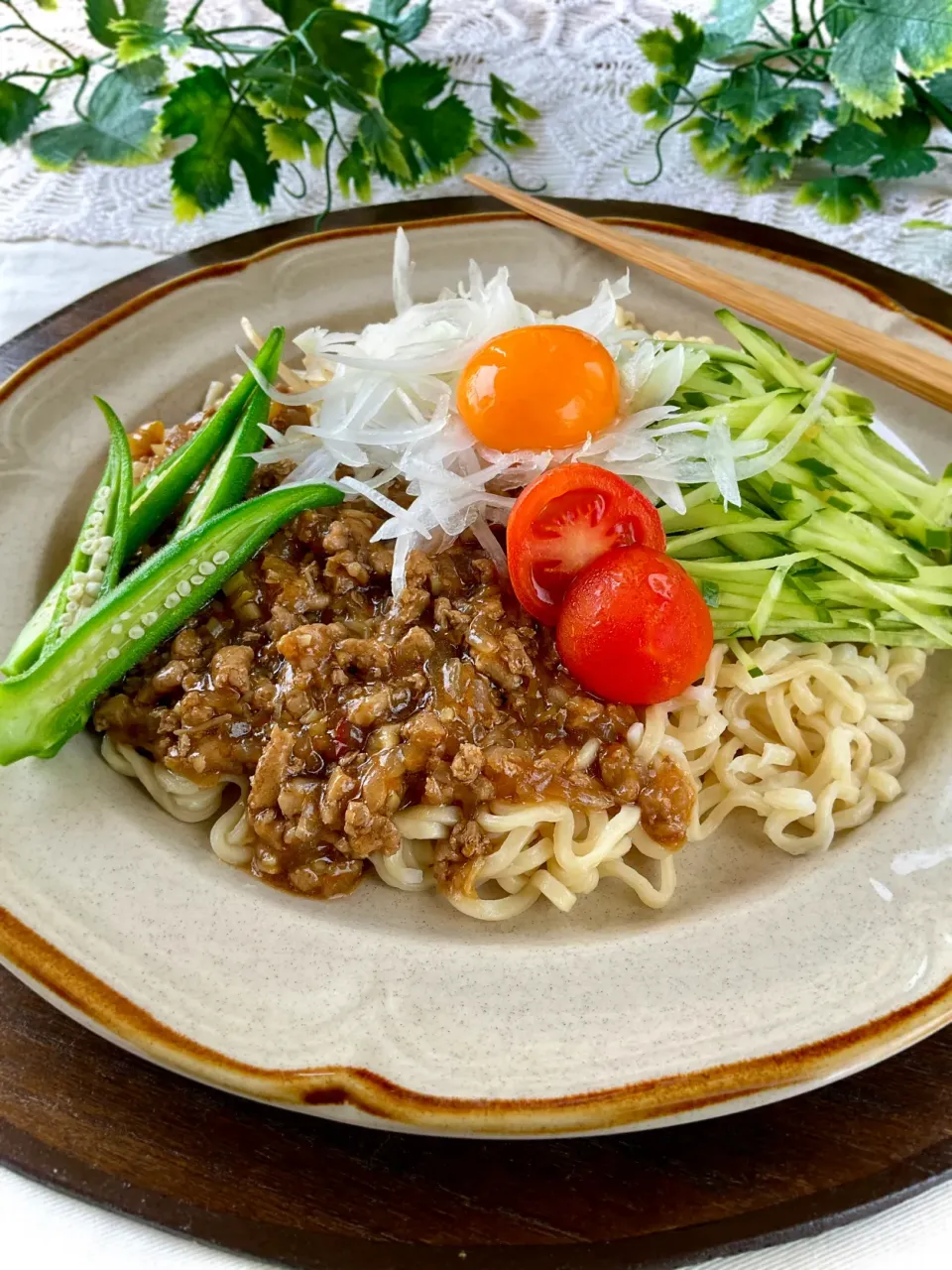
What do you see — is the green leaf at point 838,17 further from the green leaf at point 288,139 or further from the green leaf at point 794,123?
the green leaf at point 288,139

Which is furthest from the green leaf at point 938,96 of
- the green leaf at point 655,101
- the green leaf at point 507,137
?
the green leaf at point 507,137

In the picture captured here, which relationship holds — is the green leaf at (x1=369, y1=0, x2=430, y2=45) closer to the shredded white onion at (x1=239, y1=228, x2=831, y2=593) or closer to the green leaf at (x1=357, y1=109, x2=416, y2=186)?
the green leaf at (x1=357, y1=109, x2=416, y2=186)

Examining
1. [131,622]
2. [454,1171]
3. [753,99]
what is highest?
Result: [753,99]

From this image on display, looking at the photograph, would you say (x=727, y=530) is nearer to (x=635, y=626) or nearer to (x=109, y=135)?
(x=635, y=626)

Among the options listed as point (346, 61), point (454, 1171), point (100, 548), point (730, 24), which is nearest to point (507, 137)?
point (346, 61)

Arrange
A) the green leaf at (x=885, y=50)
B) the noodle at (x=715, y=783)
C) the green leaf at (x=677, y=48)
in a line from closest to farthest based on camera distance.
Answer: the noodle at (x=715, y=783)
the green leaf at (x=885, y=50)
the green leaf at (x=677, y=48)

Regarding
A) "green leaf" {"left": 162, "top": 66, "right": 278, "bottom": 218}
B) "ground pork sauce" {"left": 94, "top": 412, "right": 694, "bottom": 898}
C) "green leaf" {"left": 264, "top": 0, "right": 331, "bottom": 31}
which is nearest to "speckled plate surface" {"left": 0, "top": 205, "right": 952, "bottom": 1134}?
"ground pork sauce" {"left": 94, "top": 412, "right": 694, "bottom": 898}
